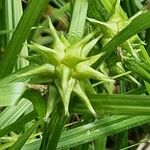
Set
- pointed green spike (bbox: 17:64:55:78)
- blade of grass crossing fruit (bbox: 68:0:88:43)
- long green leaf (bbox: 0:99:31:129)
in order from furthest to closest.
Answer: long green leaf (bbox: 0:99:31:129) → blade of grass crossing fruit (bbox: 68:0:88:43) → pointed green spike (bbox: 17:64:55:78)

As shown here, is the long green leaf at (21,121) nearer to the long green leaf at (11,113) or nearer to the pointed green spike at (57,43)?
the long green leaf at (11,113)

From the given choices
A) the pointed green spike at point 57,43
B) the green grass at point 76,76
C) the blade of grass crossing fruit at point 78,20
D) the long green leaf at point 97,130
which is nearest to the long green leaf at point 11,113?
the green grass at point 76,76

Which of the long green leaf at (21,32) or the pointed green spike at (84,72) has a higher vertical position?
the long green leaf at (21,32)

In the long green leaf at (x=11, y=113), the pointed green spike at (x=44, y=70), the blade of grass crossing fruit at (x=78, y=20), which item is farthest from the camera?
the long green leaf at (x=11, y=113)

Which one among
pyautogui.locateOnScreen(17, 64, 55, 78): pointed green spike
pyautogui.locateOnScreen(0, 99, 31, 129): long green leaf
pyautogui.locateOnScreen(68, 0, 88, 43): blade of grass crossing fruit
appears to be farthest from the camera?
pyautogui.locateOnScreen(0, 99, 31, 129): long green leaf

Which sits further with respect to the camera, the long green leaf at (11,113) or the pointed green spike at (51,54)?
the long green leaf at (11,113)

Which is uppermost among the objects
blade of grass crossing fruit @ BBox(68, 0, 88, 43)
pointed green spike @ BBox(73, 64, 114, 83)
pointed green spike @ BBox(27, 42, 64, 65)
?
blade of grass crossing fruit @ BBox(68, 0, 88, 43)

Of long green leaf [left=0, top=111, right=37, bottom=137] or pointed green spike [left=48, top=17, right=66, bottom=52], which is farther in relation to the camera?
long green leaf [left=0, top=111, right=37, bottom=137]

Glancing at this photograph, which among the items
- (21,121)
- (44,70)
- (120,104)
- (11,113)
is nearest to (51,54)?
(44,70)

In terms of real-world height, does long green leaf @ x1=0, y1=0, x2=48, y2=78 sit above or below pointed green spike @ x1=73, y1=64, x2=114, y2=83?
above

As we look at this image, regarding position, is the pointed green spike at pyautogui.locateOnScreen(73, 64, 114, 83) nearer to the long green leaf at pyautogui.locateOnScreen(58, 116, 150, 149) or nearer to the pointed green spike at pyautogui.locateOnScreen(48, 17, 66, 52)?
the pointed green spike at pyautogui.locateOnScreen(48, 17, 66, 52)

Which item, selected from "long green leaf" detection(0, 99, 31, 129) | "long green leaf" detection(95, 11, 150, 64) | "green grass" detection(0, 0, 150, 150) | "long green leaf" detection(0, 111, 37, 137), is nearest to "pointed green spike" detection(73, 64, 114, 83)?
"green grass" detection(0, 0, 150, 150)

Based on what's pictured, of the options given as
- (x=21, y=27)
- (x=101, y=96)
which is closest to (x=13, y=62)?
(x=21, y=27)
